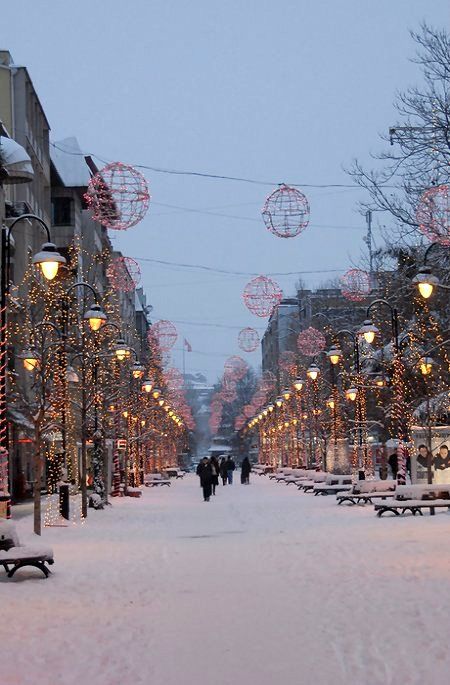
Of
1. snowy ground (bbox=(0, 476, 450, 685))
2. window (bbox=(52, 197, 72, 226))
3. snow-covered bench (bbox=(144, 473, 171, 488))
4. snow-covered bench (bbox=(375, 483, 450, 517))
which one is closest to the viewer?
snowy ground (bbox=(0, 476, 450, 685))

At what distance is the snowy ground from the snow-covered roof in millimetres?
58037

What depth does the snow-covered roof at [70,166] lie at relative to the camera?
82375mm

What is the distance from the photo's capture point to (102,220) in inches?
1037

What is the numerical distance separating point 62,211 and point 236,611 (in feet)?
232

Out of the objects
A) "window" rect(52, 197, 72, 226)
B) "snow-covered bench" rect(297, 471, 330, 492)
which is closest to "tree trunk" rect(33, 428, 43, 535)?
"snow-covered bench" rect(297, 471, 330, 492)

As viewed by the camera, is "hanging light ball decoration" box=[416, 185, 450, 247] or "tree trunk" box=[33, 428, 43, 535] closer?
"hanging light ball decoration" box=[416, 185, 450, 247]

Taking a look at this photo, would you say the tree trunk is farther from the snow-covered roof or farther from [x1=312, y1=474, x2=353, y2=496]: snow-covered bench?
the snow-covered roof

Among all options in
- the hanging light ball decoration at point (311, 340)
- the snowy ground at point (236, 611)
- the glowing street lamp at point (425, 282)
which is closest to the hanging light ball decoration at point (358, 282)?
the snowy ground at point (236, 611)

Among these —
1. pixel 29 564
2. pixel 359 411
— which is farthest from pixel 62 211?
pixel 29 564

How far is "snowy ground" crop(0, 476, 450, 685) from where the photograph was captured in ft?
33.6

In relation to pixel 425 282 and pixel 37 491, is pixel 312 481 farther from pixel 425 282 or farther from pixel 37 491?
pixel 425 282

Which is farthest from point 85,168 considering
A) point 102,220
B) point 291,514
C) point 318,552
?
point 318,552

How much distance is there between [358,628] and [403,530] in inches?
548

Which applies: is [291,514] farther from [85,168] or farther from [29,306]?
[85,168]
